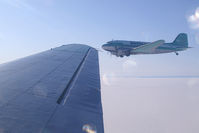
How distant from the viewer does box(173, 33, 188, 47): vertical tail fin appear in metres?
43.8

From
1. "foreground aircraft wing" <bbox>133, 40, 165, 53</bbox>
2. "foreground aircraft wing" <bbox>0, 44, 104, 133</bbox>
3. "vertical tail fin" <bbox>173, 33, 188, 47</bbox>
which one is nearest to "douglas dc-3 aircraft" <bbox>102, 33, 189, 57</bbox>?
"foreground aircraft wing" <bbox>133, 40, 165, 53</bbox>

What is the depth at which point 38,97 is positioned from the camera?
9.55 feet

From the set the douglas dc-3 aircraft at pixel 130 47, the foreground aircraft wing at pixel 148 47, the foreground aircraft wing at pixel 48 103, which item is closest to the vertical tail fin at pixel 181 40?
the douglas dc-3 aircraft at pixel 130 47

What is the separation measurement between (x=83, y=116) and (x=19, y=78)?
7.40ft

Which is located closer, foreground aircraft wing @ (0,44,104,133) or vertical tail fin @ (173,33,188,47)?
foreground aircraft wing @ (0,44,104,133)

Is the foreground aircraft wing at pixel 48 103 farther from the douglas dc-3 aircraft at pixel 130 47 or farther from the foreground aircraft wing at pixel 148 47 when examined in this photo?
the foreground aircraft wing at pixel 148 47

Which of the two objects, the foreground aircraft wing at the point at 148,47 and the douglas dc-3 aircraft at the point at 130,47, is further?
the douglas dc-3 aircraft at the point at 130,47

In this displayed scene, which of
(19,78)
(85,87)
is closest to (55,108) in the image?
(85,87)

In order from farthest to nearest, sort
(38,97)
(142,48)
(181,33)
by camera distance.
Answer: (181,33)
(142,48)
(38,97)

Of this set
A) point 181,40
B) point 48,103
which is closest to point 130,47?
point 181,40

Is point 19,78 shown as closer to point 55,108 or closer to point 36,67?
point 36,67

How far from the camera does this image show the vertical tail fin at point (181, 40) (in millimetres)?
43812

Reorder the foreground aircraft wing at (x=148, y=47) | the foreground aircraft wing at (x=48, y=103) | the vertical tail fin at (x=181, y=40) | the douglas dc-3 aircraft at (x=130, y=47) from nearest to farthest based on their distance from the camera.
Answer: the foreground aircraft wing at (x=48, y=103) → the foreground aircraft wing at (x=148, y=47) → the douglas dc-3 aircraft at (x=130, y=47) → the vertical tail fin at (x=181, y=40)

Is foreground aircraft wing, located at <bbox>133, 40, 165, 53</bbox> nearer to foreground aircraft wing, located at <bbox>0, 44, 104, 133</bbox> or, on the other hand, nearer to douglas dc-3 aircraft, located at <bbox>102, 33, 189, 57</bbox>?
douglas dc-3 aircraft, located at <bbox>102, 33, 189, 57</bbox>
